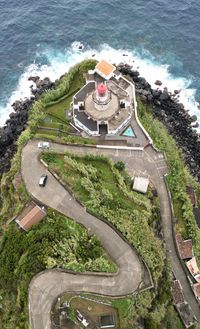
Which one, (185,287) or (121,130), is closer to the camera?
(185,287)

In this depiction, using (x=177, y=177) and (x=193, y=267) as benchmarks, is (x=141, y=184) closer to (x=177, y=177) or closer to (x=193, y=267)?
(x=177, y=177)

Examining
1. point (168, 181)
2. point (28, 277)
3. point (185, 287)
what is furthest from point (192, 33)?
point (28, 277)

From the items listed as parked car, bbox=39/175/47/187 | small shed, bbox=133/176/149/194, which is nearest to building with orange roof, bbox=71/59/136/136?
small shed, bbox=133/176/149/194

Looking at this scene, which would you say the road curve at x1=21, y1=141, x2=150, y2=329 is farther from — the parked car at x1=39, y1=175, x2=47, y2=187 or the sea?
the sea

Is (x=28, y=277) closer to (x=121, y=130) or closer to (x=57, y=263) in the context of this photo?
(x=57, y=263)

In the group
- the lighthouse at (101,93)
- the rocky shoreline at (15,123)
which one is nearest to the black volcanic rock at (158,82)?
the lighthouse at (101,93)

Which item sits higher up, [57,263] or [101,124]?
[101,124]

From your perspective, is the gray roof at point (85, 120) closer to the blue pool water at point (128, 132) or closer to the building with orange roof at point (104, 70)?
the blue pool water at point (128, 132)
